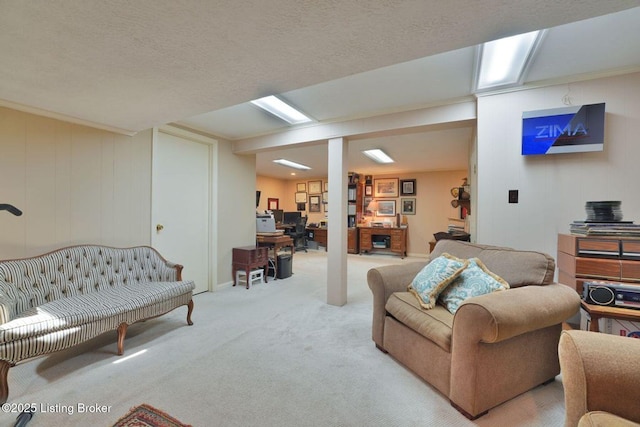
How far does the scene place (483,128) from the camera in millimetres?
2439

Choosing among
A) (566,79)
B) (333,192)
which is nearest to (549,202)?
(566,79)

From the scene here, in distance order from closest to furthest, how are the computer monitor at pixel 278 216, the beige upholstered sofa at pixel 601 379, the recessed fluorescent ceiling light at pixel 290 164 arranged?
the beige upholstered sofa at pixel 601 379, the recessed fluorescent ceiling light at pixel 290 164, the computer monitor at pixel 278 216

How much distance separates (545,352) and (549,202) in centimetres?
129

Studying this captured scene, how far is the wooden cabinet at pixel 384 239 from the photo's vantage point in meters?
6.79

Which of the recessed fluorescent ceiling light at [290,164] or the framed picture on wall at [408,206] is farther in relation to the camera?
the framed picture on wall at [408,206]

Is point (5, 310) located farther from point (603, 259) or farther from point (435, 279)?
point (603, 259)

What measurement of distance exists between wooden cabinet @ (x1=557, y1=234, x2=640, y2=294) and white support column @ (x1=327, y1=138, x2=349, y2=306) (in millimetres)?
2036

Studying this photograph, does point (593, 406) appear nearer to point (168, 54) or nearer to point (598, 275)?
point (598, 275)

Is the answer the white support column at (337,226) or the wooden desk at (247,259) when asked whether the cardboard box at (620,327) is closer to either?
the white support column at (337,226)

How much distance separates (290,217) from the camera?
7.56 metres

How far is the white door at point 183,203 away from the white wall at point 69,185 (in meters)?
0.16

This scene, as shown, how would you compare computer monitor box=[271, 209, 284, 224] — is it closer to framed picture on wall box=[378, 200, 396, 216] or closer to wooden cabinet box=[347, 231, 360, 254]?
wooden cabinet box=[347, 231, 360, 254]

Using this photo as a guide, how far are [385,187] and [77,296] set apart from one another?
683cm

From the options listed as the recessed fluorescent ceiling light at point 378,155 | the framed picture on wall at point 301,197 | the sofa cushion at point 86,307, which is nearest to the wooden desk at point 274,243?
the sofa cushion at point 86,307
